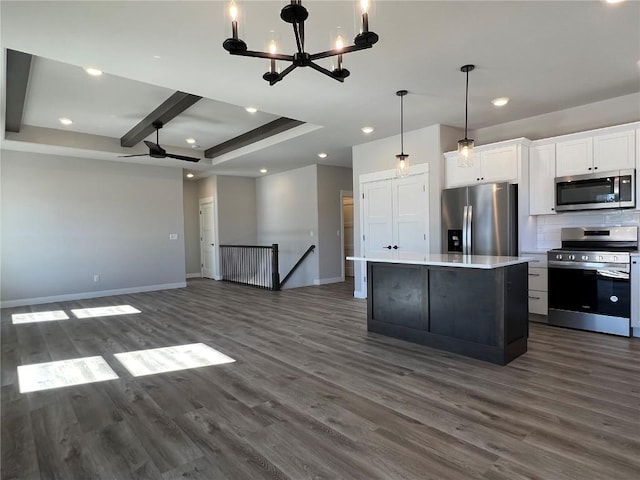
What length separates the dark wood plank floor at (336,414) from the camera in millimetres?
1892

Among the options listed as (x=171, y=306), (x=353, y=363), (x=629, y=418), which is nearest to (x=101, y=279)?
(x=171, y=306)

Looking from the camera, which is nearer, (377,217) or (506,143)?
(506,143)

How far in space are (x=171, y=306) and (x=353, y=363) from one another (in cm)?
400

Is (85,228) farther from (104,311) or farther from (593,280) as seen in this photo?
(593,280)

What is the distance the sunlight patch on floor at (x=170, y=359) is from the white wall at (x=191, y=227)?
22.2 ft

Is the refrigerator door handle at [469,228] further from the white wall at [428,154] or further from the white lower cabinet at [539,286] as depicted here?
the white lower cabinet at [539,286]

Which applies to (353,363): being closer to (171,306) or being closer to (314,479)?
(314,479)

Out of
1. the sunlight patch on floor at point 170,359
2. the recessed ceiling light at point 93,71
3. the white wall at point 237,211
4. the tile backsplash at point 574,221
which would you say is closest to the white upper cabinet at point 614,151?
the tile backsplash at point 574,221

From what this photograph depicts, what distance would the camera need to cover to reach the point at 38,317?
5.50 meters

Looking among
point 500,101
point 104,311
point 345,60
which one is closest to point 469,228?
point 500,101

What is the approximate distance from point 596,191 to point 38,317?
7.86m

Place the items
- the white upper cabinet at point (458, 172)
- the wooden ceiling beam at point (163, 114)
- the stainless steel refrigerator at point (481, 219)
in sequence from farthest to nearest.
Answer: the white upper cabinet at point (458, 172) → the stainless steel refrigerator at point (481, 219) → the wooden ceiling beam at point (163, 114)

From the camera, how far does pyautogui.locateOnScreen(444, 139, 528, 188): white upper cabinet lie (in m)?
4.72

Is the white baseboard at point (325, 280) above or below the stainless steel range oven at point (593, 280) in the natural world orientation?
below
